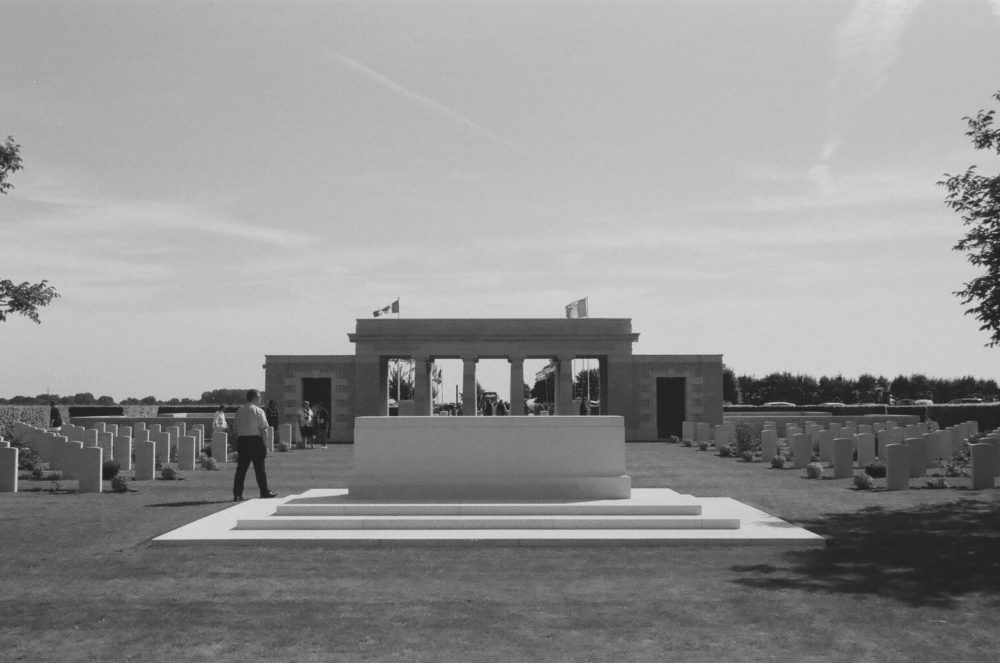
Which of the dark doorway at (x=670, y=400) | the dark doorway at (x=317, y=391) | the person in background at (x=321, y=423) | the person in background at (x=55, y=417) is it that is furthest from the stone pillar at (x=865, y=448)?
the person in background at (x=55, y=417)

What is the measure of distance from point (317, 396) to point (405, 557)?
32.1 meters

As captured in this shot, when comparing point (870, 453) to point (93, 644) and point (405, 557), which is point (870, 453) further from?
point (93, 644)

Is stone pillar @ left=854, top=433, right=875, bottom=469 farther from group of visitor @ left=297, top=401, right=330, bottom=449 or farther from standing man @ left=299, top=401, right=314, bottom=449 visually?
standing man @ left=299, top=401, right=314, bottom=449

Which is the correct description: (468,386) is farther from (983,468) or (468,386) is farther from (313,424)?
(983,468)

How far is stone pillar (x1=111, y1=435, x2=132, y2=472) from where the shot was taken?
23656 mm

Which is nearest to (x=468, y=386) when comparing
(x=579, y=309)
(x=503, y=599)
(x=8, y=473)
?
(x=579, y=309)

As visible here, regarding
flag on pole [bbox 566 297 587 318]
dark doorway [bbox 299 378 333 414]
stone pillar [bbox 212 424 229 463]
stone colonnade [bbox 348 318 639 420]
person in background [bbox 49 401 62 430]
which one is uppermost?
flag on pole [bbox 566 297 587 318]

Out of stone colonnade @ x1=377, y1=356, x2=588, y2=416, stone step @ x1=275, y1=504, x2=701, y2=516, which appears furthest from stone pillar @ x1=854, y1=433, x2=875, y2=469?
stone colonnade @ x1=377, y1=356, x2=588, y2=416

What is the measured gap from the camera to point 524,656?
6.67 metres

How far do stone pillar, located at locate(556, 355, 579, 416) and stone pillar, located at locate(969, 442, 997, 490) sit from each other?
71.7 feet

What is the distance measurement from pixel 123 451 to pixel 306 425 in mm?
14070

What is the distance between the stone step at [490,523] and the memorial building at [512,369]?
2611 centimetres

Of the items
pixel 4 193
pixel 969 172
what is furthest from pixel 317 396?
pixel 969 172

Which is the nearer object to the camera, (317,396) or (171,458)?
(171,458)
